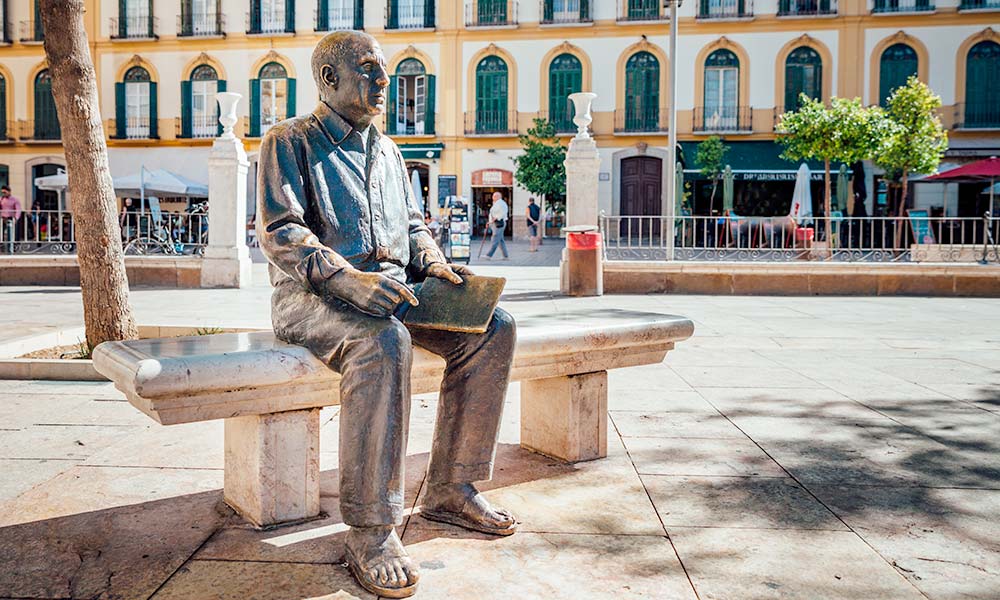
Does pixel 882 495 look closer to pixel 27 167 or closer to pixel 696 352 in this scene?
pixel 696 352

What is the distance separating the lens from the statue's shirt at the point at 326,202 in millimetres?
2920

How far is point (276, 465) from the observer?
10.2 ft

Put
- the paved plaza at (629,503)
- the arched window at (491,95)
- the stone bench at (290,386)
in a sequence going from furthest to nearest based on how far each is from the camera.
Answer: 1. the arched window at (491,95)
2. the stone bench at (290,386)
3. the paved plaza at (629,503)

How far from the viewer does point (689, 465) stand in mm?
3928

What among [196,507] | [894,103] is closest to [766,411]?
[196,507]

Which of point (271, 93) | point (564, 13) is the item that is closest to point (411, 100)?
point (271, 93)

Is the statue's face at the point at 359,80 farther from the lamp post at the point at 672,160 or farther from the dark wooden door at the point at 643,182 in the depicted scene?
the dark wooden door at the point at 643,182

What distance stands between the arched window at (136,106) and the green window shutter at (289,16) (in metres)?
5.39

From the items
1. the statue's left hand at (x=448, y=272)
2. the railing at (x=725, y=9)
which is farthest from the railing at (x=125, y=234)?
the railing at (x=725, y=9)

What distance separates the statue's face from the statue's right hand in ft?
2.22

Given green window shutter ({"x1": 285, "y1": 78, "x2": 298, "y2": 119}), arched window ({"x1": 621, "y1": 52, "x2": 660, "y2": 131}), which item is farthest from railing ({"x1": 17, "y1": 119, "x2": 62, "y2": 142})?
arched window ({"x1": 621, "y1": 52, "x2": 660, "y2": 131})

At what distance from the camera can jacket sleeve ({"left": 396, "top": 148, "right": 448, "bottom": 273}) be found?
3396 millimetres

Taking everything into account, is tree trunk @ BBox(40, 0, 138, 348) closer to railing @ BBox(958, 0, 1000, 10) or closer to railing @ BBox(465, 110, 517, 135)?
railing @ BBox(465, 110, 517, 135)

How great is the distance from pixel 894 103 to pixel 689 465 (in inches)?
803
